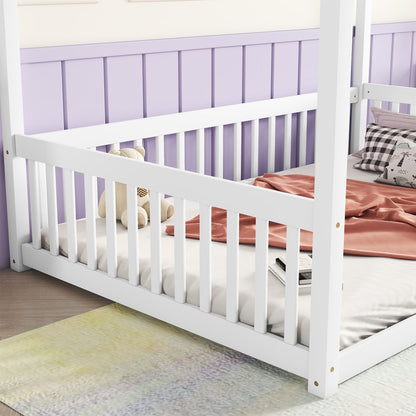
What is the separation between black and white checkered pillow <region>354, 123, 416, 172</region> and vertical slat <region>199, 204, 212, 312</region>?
131 centimetres

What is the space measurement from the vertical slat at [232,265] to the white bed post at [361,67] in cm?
173

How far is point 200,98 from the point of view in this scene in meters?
3.05

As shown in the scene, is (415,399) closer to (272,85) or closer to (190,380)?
(190,380)

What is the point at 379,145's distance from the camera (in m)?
3.18

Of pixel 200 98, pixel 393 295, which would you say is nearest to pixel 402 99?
pixel 200 98

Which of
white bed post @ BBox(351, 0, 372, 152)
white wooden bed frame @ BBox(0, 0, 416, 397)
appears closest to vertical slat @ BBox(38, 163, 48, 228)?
white wooden bed frame @ BBox(0, 0, 416, 397)

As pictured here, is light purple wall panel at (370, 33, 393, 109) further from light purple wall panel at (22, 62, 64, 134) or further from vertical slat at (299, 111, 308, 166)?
light purple wall panel at (22, 62, 64, 134)

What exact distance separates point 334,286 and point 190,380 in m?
0.42

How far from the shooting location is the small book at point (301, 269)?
1.98 m

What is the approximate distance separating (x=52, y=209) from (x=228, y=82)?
990 millimetres

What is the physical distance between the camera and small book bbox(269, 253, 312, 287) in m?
1.98

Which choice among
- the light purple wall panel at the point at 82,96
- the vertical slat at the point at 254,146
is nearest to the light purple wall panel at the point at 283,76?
the vertical slat at the point at 254,146

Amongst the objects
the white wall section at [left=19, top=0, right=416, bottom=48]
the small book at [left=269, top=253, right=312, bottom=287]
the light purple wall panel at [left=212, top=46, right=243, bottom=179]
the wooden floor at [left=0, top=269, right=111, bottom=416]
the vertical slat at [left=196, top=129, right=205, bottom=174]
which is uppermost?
the white wall section at [left=19, top=0, right=416, bottom=48]

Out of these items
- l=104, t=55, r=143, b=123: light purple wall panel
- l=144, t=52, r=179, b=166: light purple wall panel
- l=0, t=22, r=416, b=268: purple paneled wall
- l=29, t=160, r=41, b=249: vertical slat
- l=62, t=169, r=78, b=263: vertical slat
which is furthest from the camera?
Result: l=144, t=52, r=179, b=166: light purple wall panel
